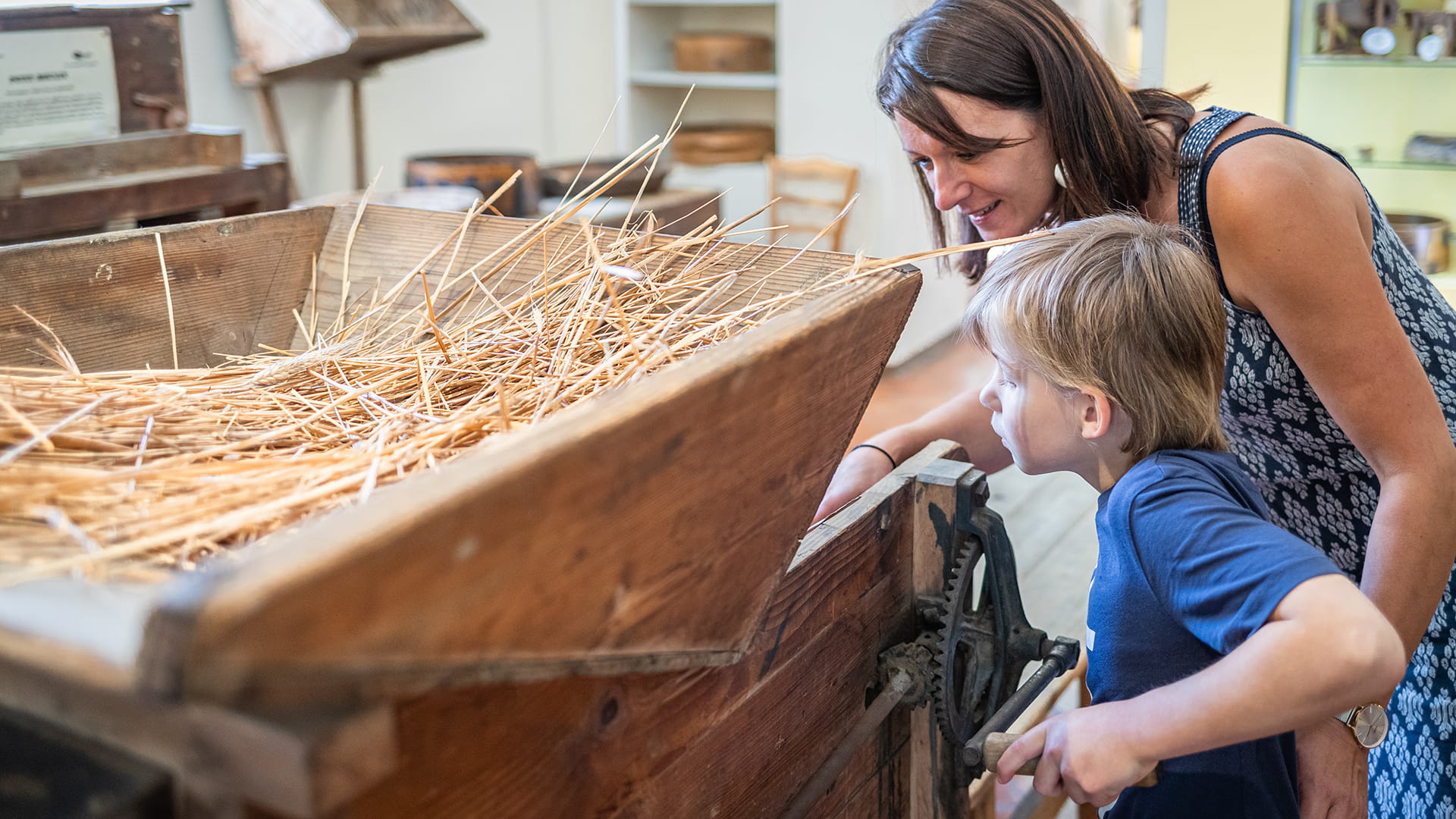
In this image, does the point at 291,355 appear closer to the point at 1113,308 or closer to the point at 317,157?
the point at 1113,308

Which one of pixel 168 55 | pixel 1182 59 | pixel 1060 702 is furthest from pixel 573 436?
pixel 1182 59

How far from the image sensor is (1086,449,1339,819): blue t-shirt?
31.5 inches

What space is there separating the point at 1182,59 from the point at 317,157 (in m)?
2.58

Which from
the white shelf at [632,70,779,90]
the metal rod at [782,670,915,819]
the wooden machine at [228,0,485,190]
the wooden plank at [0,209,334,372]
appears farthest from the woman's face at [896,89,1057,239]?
the white shelf at [632,70,779,90]

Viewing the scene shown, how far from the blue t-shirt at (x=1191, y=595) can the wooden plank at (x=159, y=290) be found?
0.93 metres

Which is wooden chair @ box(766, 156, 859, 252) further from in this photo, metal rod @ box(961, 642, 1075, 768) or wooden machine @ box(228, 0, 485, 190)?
metal rod @ box(961, 642, 1075, 768)

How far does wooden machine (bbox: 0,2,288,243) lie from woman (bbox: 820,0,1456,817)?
1.50 meters

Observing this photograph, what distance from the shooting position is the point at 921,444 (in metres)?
1.26

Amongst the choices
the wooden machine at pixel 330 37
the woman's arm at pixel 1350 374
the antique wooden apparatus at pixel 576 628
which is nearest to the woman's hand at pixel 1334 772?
the woman's arm at pixel 1350 374

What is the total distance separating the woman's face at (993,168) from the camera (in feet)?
3.69

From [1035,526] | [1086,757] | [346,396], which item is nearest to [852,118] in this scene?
[1035,526]

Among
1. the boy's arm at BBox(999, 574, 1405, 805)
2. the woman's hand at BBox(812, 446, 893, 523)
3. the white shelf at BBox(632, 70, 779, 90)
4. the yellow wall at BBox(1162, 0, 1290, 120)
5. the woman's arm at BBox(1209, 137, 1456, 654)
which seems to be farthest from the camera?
the white shelf at BBox(632, 70, 779, 90)

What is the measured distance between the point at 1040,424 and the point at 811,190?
370 cm

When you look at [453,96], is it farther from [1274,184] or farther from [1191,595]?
[1191,595]
